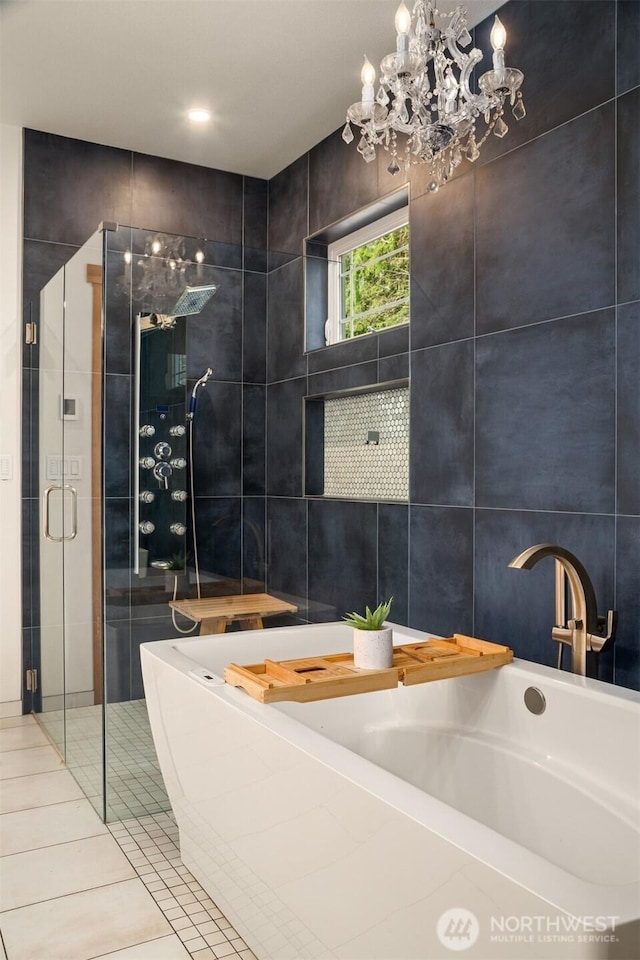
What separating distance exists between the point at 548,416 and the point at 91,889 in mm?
1930

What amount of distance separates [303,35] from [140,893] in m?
2.91

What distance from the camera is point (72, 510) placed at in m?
2.88

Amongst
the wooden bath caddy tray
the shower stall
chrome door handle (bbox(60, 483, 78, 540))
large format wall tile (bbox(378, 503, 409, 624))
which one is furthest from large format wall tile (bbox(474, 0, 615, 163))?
chrome door handle (bbox(60, 483, 78, 540))

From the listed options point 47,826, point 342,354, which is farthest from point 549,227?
point 47,826

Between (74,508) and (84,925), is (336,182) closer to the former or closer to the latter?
(74,508)

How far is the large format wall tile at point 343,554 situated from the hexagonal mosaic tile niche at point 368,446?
0.08 meters

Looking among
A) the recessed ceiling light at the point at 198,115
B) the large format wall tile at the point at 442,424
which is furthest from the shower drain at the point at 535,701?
the recessed ceiling light at the point at 198,115

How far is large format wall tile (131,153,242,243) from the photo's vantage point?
3.84m

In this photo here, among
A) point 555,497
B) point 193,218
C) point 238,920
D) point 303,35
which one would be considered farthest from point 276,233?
point 238,920

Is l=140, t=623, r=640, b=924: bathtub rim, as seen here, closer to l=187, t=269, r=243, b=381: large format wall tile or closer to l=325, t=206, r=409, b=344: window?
l=187, t=269, r=243, b=381: large format wall tile

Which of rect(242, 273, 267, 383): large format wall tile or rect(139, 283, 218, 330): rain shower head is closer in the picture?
rect(139, 283, 218, 330): rain shower head

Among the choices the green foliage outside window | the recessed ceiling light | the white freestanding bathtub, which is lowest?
the white freestanding bathtub

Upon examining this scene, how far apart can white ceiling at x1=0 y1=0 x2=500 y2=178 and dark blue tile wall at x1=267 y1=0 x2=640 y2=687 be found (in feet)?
1.36

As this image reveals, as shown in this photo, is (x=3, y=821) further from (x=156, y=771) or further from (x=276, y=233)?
(x=276, y=233)
